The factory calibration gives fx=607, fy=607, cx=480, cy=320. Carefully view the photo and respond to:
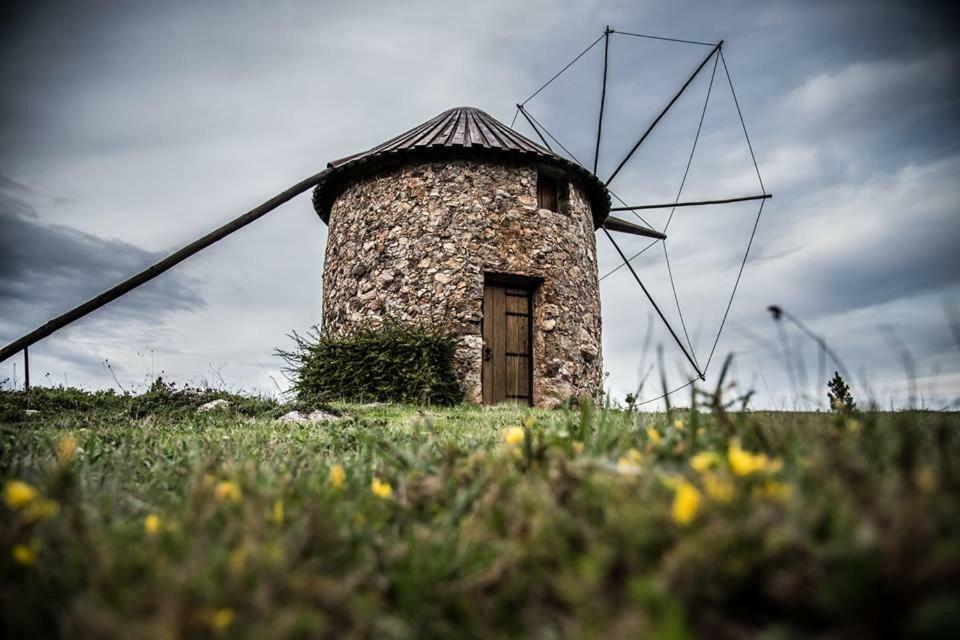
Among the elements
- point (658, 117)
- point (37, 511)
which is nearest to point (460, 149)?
point (658, 117)

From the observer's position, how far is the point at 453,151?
11273mm

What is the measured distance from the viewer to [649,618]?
1.04 m

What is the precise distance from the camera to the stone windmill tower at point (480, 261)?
35.6 ft

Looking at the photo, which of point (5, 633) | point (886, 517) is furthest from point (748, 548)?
point (5, 633)

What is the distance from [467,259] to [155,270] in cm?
607

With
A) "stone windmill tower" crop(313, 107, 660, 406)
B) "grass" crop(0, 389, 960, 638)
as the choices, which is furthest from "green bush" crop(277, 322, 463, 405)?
"grass" crop(0, 389, 960, 638)

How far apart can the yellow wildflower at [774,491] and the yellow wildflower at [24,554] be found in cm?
159

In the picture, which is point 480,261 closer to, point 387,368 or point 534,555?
point 387,368

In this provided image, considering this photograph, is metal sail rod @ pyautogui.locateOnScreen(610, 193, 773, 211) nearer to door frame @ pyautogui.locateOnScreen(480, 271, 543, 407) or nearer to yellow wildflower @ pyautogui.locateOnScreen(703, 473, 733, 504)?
door frame @ pyautogui.locateOnScreen(480, 271, 543, 407)

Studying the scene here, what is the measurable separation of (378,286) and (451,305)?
1579mm

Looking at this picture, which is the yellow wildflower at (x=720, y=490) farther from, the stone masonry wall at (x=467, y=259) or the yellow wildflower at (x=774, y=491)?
the stone masonry wall at (x=467, y=259)

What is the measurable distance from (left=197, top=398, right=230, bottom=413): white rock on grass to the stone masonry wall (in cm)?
362

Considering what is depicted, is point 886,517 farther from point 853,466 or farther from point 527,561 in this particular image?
point 527,561

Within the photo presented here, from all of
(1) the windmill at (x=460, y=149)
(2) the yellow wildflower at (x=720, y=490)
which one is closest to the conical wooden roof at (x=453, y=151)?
(1) the windmill at (x=460, y=149)
